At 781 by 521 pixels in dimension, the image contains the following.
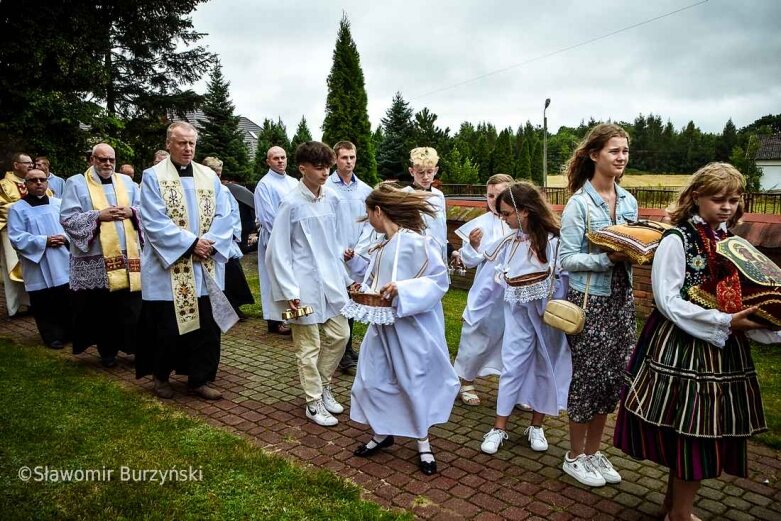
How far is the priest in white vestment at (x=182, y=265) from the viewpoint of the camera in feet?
17.7

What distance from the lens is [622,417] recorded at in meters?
3.43

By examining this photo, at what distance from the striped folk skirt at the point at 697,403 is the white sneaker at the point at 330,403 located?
2664mm

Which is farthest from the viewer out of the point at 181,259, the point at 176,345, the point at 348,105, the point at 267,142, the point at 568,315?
the point at 267,142

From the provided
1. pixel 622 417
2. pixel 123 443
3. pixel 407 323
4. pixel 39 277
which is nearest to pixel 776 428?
pixel 622 417

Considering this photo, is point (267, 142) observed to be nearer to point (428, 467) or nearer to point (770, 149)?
point (428, 467)

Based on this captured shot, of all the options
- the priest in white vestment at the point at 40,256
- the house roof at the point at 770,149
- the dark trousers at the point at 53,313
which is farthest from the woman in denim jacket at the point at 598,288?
the house roof at the point at 770,149

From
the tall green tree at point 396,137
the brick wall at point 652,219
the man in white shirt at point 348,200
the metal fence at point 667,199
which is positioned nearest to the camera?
the man in white shirt at point 348,200

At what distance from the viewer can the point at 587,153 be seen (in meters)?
3.97

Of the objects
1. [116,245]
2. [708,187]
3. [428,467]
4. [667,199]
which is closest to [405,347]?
[428,467]

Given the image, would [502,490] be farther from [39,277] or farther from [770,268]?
[39,277]

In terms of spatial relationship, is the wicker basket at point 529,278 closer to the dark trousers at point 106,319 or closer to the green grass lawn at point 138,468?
the green grass lawn at point 138,468

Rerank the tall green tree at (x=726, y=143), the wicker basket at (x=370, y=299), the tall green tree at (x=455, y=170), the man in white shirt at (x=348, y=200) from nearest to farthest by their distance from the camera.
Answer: the wicker basket at (x=370, y=299) → the man in white shirt at (x=348, y=200) → the tall green tree at (x=455, y=170) → the tall green tree at (x=726, y=143)

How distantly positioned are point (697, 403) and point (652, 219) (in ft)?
16.8

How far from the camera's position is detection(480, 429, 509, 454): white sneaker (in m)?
4.46
